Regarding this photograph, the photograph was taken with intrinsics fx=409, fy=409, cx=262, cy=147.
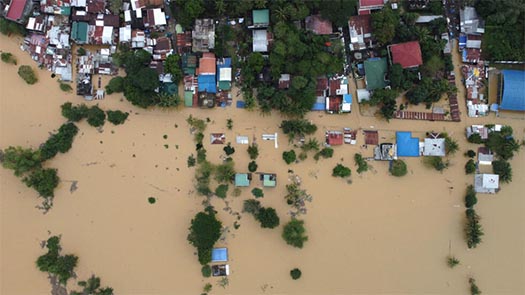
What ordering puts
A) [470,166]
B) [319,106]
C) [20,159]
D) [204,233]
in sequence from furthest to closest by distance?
[319,106] < [470,166] < [20,159] < [204,233]

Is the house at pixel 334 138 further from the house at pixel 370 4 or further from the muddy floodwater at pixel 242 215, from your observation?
the house at pixel 370 4

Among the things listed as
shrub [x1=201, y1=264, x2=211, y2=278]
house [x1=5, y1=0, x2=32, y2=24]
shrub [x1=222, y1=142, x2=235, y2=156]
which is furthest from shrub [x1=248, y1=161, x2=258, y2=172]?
house [x1=5, y1=0, x2=32, y2=24]

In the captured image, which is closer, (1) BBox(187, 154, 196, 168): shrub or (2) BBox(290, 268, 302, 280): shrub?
(2) BBox(290, 268, 302, 280): shrub

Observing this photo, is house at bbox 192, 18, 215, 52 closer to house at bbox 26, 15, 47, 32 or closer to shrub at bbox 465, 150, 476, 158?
house at bbox 26, 15, 47, 32

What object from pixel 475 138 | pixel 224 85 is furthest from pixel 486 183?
pixel 224 85

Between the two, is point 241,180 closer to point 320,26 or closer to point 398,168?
point 398,168

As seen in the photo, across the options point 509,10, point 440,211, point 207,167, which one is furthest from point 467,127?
point 207,167

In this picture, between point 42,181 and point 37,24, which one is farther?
point 37,24
